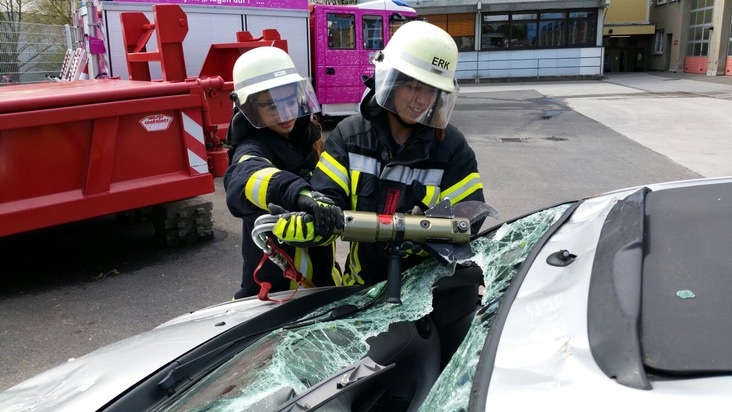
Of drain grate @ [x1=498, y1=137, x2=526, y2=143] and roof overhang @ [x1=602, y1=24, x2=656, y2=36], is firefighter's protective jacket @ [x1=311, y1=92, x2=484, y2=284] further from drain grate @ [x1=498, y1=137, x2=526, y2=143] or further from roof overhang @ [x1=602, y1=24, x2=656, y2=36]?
roof overhang @ [x1=602, y1=24, x2=656, y2=36]

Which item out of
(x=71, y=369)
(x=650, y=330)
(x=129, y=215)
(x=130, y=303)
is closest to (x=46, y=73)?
(x=129, y=215)

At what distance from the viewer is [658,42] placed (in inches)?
1293

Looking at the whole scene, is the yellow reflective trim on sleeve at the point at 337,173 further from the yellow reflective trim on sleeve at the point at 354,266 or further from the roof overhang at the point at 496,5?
the roof overhang at the point at 496,5

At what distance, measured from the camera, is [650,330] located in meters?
1.02

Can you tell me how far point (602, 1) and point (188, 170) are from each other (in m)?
24.0

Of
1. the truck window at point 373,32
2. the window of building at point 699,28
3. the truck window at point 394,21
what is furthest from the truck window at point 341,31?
the window of building at point 699,28

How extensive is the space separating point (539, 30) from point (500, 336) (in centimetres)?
2691

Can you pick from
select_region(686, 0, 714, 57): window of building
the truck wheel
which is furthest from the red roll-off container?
select_region(686, 0, 714, 57): window of building

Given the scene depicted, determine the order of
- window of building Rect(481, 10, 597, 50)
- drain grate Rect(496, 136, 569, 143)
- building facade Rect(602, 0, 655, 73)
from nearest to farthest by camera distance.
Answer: drain grate Rect(496, 136, 569, 143) < window of building Rect(481, 10, 597, 50) < building facade Rect(602, 0, 655, 73)

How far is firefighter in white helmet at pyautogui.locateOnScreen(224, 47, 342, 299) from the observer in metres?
2.02

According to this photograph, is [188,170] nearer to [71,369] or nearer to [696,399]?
[71,369]

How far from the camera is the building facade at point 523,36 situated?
993 inches

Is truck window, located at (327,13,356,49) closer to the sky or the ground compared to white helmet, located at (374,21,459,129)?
closer to the sky

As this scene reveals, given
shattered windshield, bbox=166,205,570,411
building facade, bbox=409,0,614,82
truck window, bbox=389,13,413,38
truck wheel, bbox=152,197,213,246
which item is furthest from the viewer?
building facade, bbox=409,0,614,82
